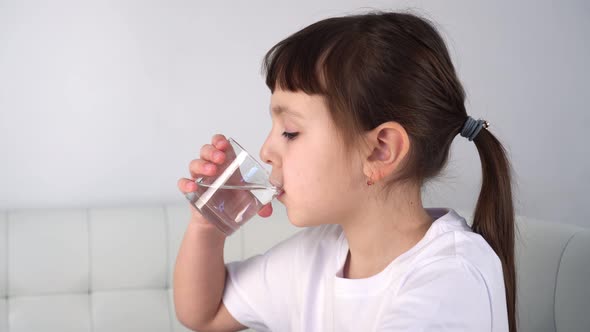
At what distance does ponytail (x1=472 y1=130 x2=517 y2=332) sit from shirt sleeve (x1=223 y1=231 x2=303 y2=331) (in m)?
0.34

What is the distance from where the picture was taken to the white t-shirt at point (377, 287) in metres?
1.00

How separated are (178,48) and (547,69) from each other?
1.10 m

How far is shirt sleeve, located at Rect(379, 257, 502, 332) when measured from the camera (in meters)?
0.98

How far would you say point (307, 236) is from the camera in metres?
1.31

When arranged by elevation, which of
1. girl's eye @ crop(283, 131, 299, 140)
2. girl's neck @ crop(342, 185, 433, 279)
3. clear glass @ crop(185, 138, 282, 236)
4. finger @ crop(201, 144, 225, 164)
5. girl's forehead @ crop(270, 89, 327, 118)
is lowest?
girl's neck @ crop(342, 185, 433, 279)

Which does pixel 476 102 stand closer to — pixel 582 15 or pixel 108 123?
pixel 582 15

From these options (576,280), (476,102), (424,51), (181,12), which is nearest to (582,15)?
(476,102)

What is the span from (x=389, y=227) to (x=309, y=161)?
0.60ft

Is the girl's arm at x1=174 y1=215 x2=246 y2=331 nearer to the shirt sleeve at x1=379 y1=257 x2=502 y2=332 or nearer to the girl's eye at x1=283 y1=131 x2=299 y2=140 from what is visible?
the girl's eye at x1=283 y1=131 x2=299 y2=140

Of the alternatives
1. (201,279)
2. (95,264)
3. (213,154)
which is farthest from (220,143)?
(95,264)

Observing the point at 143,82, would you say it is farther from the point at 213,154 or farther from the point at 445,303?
the point at 445,303

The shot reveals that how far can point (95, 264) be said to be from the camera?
5.93 ft

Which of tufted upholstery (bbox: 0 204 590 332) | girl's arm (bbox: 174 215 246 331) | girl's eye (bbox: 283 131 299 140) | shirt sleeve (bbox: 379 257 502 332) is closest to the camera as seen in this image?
shirt sleeve (bbox: 379 257 502 332)

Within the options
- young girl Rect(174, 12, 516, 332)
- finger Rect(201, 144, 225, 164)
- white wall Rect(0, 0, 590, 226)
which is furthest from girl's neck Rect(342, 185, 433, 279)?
white wall Rect(0, 0, 590, 226)
